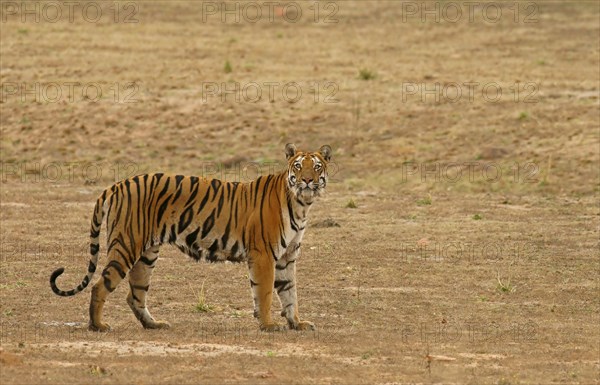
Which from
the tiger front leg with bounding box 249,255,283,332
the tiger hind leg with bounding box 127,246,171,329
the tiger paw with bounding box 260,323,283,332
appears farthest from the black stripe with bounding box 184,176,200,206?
the tiger paw with bounding box 260,323,283,332

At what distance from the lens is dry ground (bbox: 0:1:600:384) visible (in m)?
13.1

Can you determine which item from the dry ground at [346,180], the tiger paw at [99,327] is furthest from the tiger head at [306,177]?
the tiger paw at [99,327]

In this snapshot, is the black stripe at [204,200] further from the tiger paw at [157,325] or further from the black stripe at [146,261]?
the tiger paw at [157,325]

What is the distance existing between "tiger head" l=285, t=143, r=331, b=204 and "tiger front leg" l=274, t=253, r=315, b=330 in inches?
28.3

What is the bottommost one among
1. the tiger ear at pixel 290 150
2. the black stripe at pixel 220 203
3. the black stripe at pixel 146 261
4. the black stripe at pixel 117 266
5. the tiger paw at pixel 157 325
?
the tiger paw at pixel 157 325

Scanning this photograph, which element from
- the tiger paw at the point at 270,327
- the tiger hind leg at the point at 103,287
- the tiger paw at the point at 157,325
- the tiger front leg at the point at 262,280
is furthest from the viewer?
the tiger paw at the point at 157,325

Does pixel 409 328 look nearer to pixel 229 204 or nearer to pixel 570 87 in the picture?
pixel 229 204

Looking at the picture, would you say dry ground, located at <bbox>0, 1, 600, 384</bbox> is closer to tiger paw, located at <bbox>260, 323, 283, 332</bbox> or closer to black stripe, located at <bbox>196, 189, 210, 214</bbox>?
tiger paw, located at <bbox>260, 323, 283, 332</bbox>

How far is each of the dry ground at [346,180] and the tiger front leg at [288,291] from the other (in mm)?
262

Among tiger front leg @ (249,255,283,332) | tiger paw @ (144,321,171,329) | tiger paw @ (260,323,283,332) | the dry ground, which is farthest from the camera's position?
tiger paw @ (144,321,171,329)

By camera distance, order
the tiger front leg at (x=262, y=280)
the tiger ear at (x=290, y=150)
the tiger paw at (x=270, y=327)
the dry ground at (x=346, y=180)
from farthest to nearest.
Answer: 1. the tiger ear at (x=290, y=150)
2. the tiger paw at (x=270, y=327)
3. the tiger front leg at (x=262, y=280)
4. the dry ground at (x=346, y=180)

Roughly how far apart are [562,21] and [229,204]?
29.4 meters

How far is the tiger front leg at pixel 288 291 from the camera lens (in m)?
A: 14.3

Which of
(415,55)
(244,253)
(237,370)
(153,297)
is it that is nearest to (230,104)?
(415,55)
